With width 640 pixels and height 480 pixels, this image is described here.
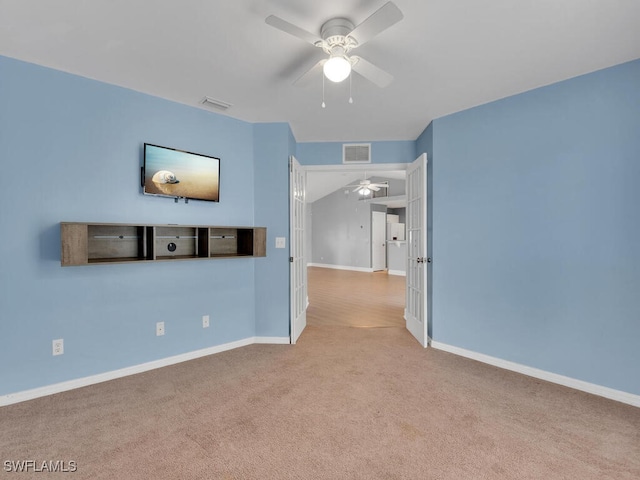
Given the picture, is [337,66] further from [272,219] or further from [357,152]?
A: [357,152]

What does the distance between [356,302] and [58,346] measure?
4.48 m

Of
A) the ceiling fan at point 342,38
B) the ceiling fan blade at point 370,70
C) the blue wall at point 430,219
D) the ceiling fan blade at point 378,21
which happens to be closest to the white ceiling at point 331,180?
the blue wall at point 430,219

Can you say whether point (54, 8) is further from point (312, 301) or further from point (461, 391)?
point (312, 301)

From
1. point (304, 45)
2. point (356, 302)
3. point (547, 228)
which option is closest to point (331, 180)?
point (356, 302)

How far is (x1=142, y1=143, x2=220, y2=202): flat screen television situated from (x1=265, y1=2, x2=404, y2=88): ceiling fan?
Answer: 1.58m

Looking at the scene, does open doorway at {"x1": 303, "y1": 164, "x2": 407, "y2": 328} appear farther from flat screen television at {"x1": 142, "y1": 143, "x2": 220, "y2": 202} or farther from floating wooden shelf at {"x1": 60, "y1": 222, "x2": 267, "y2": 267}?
flat screen television at {"x1": 142, "y1": 143, "x2": 220, "y2": 202}

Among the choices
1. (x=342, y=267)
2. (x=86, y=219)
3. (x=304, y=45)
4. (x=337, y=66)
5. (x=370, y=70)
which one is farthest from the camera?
(x=342, y=267)

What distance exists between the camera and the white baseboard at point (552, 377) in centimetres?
237

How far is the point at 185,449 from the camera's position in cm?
182

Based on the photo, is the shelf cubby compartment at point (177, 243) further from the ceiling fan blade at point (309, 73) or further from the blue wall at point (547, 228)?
the blue wall at point (547, 228)

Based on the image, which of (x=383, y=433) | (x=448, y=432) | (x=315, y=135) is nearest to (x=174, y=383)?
(x=383, y=433)

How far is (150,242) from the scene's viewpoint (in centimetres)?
279

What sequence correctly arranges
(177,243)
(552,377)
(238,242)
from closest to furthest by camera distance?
(552,377), (177,243), (238,242)

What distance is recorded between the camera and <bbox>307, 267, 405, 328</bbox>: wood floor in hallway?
4598 mm
